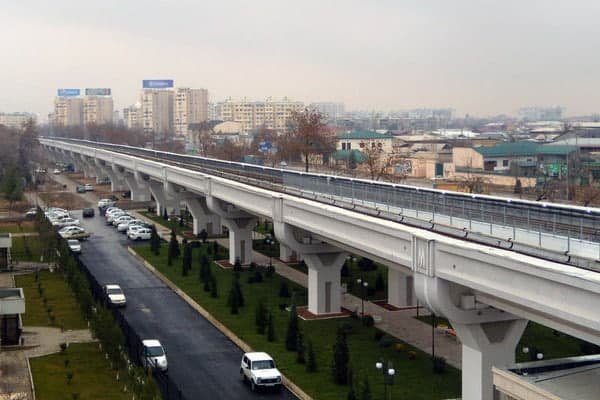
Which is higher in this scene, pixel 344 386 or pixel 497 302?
pixel 497 302

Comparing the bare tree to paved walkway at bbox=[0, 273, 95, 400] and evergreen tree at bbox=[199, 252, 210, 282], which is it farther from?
paved walkway at bbox=[0, 273, 95, 400]

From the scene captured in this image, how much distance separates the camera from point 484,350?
643 inches

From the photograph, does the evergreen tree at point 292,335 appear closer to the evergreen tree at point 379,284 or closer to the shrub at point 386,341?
the shrub at point 386,341

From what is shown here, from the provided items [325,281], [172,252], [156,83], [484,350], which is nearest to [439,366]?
[484,350]

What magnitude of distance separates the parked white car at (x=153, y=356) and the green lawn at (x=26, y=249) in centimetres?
1759

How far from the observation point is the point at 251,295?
29.6 meters

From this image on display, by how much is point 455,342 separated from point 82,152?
67.4 m

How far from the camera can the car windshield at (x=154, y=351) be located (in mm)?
20720

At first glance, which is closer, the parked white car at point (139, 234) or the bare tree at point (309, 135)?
the parked white car at point (139, 234)

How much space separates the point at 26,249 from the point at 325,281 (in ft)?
59.9

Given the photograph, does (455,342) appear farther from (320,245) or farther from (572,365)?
(572,365)

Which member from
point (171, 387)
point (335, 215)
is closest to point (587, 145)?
point (335, 215)

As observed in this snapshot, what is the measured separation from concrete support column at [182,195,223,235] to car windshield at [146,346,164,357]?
23877 millimetres

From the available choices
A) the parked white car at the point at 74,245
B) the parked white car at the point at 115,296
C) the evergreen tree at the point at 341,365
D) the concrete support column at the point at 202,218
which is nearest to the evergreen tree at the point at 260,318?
the evergreen tree at the point at 341,365
